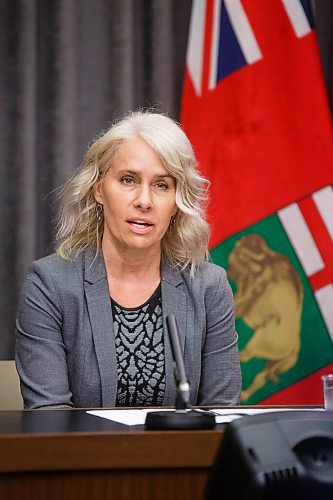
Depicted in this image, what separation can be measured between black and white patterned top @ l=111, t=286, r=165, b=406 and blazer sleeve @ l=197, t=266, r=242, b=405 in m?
0.15

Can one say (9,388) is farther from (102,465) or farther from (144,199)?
(102,465)

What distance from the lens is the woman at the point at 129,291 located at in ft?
7.30

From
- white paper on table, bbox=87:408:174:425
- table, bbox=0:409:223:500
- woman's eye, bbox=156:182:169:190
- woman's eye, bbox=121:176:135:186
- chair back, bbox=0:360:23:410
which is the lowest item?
table, bbox=0:409:223:500

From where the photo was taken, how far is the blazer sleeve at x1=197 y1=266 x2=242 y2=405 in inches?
92.9

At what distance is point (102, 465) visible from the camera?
4.36 ft

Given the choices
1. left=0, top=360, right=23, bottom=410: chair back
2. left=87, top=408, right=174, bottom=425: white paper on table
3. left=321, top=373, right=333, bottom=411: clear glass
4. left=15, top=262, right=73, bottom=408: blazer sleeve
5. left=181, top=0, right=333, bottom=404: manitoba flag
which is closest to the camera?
left=87, top=408, right=174, bottom=425: white paper on table

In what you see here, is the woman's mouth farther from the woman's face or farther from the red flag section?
the red flag section

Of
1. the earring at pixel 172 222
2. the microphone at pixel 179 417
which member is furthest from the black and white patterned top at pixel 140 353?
the microphone at pixel 179 417

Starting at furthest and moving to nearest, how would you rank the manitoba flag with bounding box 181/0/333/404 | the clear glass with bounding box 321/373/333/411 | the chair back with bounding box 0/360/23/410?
1. the manitoba flag with bounding box 181/0/333/404
2. the chair back with bounding box 0/360/23/410
3. the clear glass with bounding box 321/373/333/411

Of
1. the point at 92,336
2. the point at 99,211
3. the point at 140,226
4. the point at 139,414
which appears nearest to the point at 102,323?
the point at 92,336

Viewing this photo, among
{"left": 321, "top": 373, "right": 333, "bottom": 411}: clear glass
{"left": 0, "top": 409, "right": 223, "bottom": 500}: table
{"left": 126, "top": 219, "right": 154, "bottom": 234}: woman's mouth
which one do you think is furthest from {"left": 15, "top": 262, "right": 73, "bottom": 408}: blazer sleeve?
{"left": 0, "top": 409, "right": 223, "bottom": 500}: table

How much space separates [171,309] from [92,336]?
0.24 m

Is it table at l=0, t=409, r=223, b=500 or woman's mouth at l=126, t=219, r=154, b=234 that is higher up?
woman's mouth at l=126, t=219, r=154, b=234

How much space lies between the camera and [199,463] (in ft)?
4.48
